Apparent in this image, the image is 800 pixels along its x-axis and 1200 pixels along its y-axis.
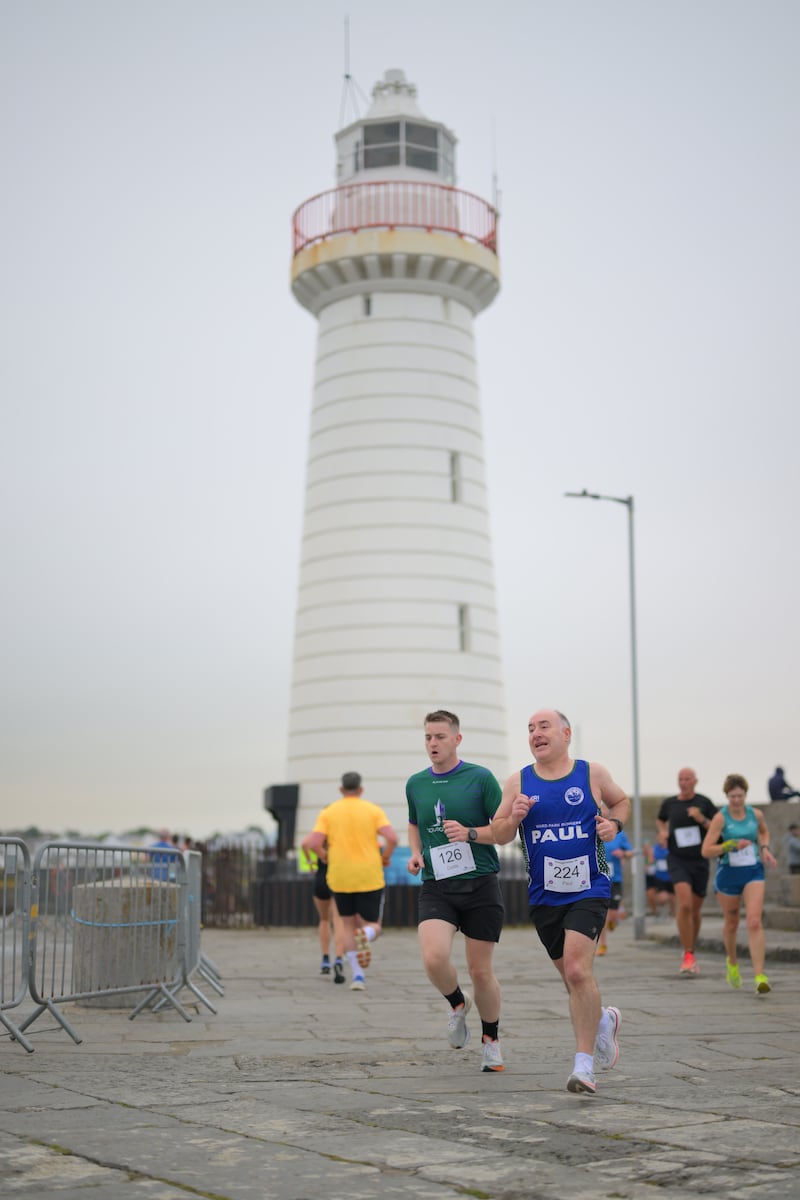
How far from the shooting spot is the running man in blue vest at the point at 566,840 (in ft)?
25.8

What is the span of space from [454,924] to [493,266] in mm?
23767

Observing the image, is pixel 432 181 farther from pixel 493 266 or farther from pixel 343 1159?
pixel 343 1159

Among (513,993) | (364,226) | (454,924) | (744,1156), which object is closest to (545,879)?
(454,924)

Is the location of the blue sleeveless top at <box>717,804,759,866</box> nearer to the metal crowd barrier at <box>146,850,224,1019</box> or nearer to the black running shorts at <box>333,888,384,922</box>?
the black running shorts at <box>333,888,384,922</box>

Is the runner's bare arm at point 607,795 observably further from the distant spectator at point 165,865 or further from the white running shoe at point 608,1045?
the distant spectator at point 165,865

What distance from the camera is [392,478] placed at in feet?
96.6

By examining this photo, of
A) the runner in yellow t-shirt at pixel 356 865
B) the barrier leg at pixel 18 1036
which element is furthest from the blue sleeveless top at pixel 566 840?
the runner in yellow t-shirt at pixel 356 865

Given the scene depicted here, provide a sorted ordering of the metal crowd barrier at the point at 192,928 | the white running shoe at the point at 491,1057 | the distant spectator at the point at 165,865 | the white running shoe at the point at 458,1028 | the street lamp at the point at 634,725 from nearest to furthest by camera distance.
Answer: the white running shoe at the point at 491,1057 → the white running shoe at the point at 458,1028 → the distant spectator at the point at 165,865 → the metal crowd barrier at the point at 192,928 → the street lamp at the point at 634,725

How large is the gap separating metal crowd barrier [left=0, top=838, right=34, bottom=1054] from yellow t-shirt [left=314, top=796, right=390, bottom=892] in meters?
4.48

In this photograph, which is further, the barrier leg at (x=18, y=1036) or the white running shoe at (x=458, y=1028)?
the barrier leg at (x=18, y=1036)

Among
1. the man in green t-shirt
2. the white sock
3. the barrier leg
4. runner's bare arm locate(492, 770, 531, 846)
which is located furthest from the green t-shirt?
the barrier leg

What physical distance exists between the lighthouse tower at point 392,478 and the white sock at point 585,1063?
20.9m

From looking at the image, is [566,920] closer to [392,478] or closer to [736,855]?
[736,855]

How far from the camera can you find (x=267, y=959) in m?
18.8
